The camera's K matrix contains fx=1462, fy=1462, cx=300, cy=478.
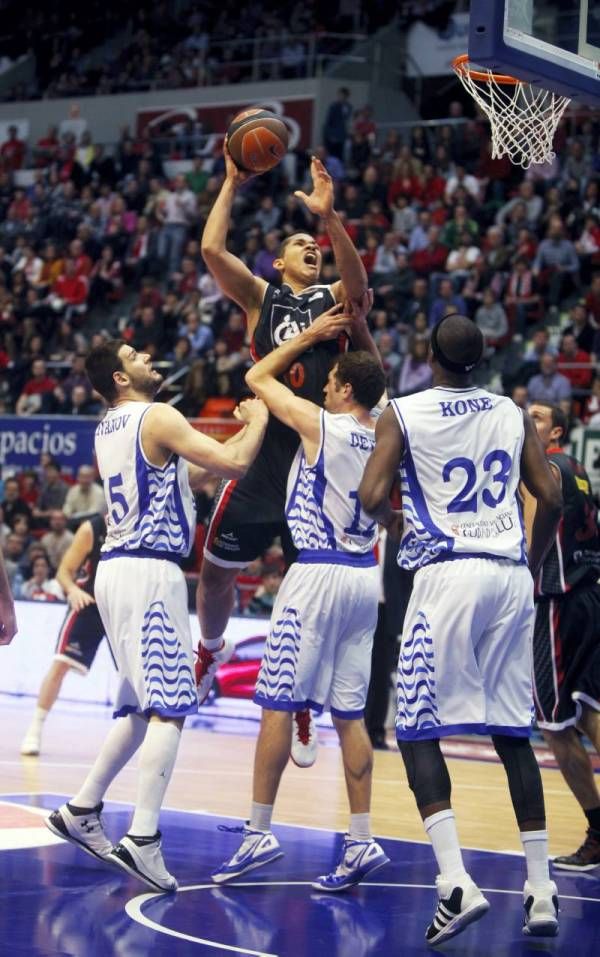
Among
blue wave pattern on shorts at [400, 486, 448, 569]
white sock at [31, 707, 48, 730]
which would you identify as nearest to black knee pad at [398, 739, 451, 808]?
blue wave pattern on shorts at [400, 486, 448, 569]

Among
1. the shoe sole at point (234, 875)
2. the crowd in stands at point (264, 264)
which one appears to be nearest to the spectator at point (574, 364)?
the crowd in stands at point (264, 264)

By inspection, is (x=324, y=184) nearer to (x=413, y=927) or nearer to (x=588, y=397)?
(x=413, y=927)

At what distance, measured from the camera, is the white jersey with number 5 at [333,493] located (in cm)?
618

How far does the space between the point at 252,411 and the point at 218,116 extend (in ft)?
59.9

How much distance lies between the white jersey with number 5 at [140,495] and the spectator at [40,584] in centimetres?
812

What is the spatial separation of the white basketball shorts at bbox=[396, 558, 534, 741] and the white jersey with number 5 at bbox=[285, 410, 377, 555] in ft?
2.83

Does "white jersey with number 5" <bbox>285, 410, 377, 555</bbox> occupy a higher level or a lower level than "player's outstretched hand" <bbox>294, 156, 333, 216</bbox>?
lower

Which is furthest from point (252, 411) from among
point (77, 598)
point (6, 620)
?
point (77, 598)

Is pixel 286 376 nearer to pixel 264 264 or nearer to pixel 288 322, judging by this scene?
pixel 288 322

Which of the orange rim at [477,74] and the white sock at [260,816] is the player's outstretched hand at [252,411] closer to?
the white sock at [260,816]

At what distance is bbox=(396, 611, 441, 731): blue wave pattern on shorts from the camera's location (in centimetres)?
529

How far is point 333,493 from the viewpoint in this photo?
6.20 metres

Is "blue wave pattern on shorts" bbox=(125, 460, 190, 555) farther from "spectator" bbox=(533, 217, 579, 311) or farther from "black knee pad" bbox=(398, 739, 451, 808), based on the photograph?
"spectator" bbox=(533, 217, 579, 311)

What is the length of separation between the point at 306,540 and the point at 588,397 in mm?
8853
